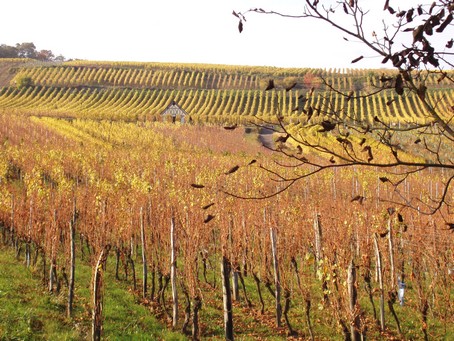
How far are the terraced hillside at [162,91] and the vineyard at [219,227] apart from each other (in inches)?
26.5

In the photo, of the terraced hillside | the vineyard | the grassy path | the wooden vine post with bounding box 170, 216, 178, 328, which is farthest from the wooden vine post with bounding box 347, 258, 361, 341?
the terraced hillside

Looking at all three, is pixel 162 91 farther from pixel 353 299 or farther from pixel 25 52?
pixel 353 299

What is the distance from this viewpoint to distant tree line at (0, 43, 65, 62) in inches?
4294

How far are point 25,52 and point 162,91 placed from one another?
205 ft

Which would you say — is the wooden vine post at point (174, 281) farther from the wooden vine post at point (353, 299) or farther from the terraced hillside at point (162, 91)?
the terraced hillside at point (162, 91)

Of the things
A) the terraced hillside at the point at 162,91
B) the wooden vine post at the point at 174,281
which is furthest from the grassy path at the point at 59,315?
the terraced hillside at the point at 162,91

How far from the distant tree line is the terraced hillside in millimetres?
24672

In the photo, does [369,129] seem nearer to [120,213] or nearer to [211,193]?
[120,213]

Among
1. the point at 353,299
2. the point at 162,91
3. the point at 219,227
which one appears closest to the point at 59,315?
the point at 353,299

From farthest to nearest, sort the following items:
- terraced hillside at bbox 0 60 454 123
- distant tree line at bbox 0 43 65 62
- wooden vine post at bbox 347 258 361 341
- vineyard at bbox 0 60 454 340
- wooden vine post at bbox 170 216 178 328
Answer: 1. distant tree line at bbox 0 43 65 62
2. terraced hillside at bbox 0 60 454 123
3. wooden vine post at bbox 170 216 178 328
4. vineyard at bbox 0 60 454 340
5. wooden vine post at bbox 347 258 361 341

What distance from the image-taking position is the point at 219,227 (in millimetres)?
15328

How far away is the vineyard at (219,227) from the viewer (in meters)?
9.77

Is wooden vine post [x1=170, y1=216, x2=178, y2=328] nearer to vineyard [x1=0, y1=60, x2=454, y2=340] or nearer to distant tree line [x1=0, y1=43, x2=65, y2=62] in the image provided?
vineyard [x1=0, y1=60, x2=454, y2=340]

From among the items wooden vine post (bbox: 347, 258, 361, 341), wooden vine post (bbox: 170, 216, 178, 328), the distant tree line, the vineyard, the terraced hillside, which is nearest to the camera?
wooden vine post (bbox: 347, 258, 361, 341)
